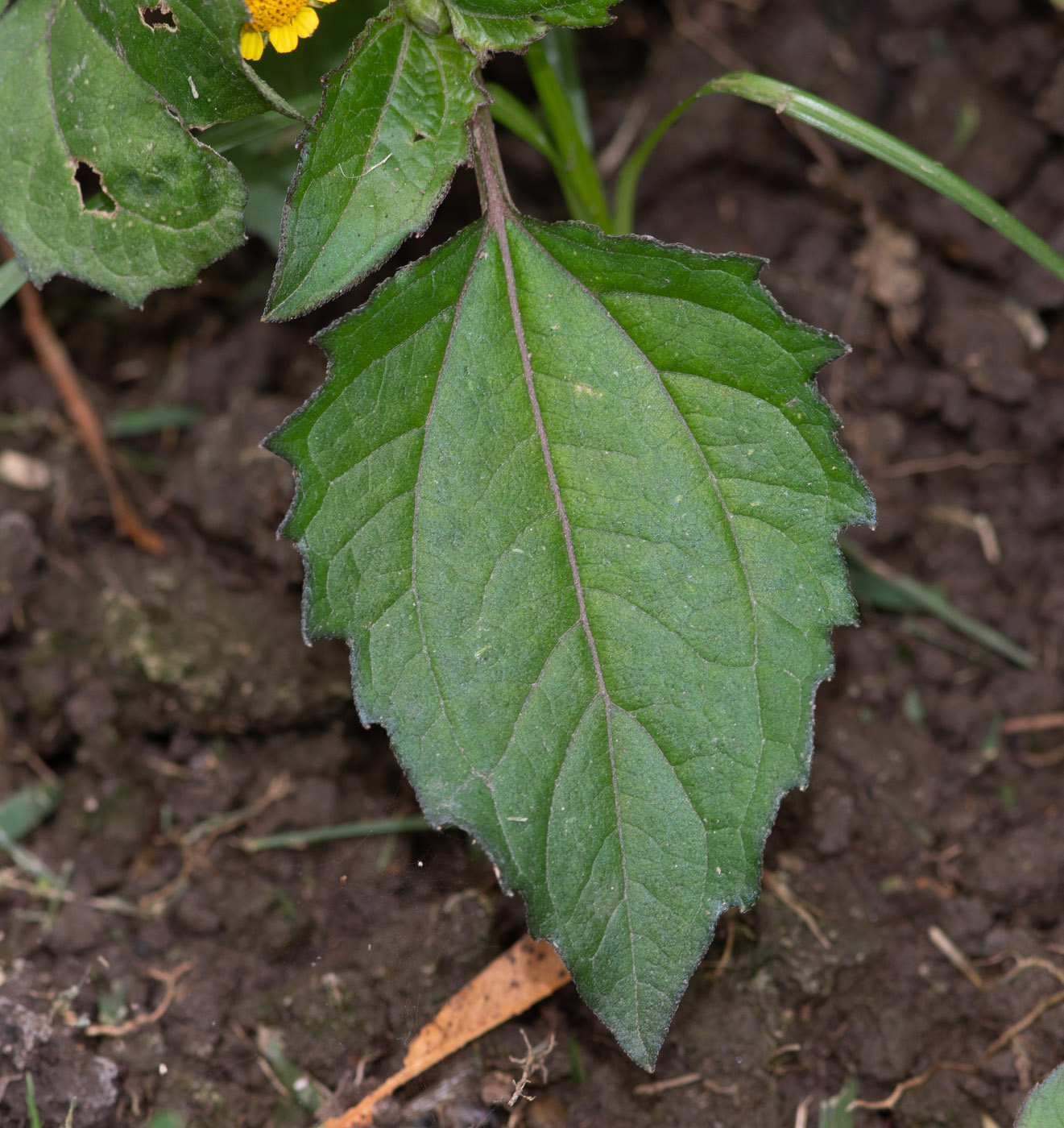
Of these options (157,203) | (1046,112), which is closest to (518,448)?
(157,203)

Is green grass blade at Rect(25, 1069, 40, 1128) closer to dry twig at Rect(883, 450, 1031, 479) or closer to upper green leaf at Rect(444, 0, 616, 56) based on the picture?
upper green leaf at Rect(444, 0, 616, 56)

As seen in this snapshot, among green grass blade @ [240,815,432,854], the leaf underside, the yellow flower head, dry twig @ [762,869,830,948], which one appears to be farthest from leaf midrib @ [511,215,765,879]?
green grass blade @ [240,815,432,854]

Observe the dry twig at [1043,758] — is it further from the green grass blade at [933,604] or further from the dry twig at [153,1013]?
the dry twig at [153,1013]

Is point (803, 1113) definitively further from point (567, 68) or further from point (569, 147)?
point (567, 68)

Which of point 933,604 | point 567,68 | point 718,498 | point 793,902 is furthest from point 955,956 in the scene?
point 567,68

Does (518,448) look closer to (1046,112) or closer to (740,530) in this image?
(740,530)

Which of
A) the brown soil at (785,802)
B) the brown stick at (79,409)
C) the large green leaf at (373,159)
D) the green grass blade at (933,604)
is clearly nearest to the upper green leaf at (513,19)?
the large green leaf at (373,159)
